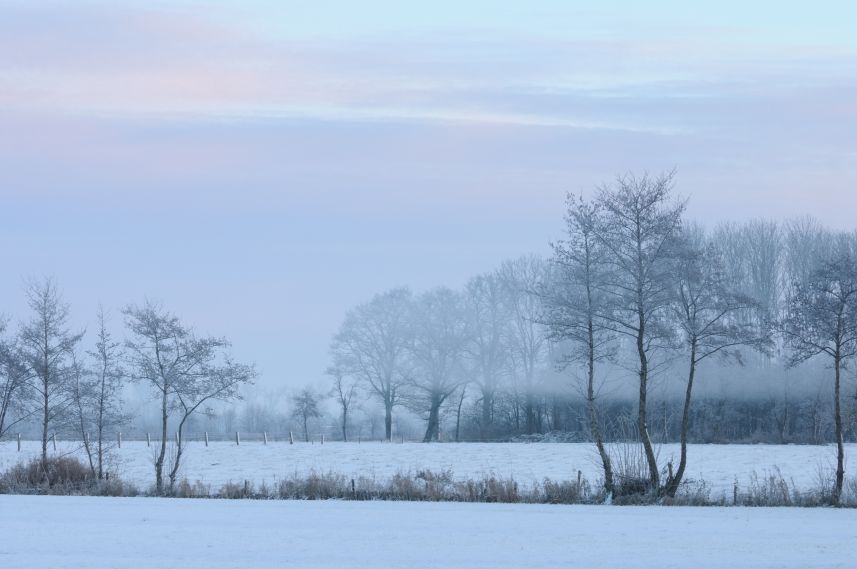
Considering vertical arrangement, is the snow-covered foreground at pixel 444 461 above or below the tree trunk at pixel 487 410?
below

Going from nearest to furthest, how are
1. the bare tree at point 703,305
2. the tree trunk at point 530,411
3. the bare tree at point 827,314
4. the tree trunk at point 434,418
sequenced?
the bare tree at point 827,314 → the bare tree at point 703,305 → the tree trunk at point 434,418 → the tree trunk at point 530,411

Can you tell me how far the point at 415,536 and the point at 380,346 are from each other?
5860cm

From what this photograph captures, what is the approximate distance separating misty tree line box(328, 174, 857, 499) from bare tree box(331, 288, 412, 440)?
0.35 ft

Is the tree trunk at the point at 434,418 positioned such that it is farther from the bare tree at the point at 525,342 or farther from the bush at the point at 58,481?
the bush at the point at 58,481

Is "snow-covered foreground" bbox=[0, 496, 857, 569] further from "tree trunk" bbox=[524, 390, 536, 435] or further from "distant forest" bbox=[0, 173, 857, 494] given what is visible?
"tree trunk" bbox=[524, 390, 536, 435]

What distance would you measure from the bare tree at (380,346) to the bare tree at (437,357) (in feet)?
3.53

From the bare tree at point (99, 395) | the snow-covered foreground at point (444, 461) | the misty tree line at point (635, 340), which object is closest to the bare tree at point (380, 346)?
the misty tree line at point (635, 340)

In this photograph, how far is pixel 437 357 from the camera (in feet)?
250

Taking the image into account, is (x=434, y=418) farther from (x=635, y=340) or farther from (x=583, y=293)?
(x=583, y=293)

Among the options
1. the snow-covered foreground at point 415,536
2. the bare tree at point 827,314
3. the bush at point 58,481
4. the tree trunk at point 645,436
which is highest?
the bare tree at point 827,314

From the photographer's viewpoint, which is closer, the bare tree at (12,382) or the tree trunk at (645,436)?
the tree trunk at (645,436)

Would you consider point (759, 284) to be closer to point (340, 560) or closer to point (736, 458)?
point (736, 458)

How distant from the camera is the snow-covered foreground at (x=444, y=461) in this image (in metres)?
36.4

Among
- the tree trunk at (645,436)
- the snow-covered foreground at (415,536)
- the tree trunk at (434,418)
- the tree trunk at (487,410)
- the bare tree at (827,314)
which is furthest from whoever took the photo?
the tree trunk at (487,410)
